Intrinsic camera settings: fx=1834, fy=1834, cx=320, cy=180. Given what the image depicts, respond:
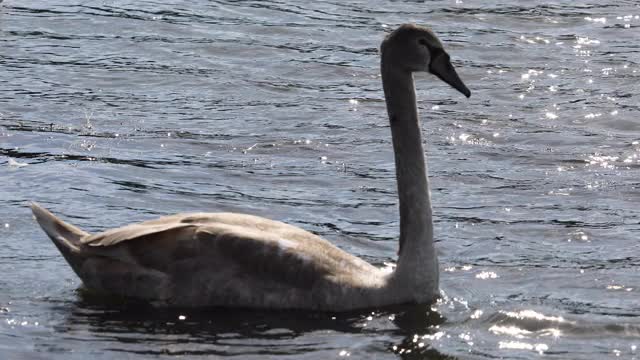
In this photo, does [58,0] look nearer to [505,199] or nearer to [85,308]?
[505,199]

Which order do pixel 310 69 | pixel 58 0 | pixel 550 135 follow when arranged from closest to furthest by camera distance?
pixel 550 135 → pixel 310 69 → pixel 58 0

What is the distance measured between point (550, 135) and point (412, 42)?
14.5ft

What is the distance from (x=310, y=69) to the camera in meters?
16.8

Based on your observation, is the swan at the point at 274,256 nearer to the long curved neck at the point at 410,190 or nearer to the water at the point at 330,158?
the long curved neck at the point at 410,190

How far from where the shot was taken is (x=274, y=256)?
33.3 ft

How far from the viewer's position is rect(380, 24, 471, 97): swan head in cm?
1045

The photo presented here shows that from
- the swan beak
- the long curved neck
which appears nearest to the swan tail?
the long curved neck

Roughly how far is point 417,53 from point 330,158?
3.41 m

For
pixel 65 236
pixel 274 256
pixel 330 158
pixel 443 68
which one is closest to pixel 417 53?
pixel 443 68

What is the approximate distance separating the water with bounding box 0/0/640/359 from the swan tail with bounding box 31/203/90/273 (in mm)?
237

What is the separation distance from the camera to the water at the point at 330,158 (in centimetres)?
991

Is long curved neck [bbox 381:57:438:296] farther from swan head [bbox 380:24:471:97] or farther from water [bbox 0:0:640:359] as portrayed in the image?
water [bbox 0:0:640:359]

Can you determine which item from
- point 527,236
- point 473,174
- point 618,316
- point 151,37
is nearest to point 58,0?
point 151,37

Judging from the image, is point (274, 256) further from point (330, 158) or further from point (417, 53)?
point (330, 158)
